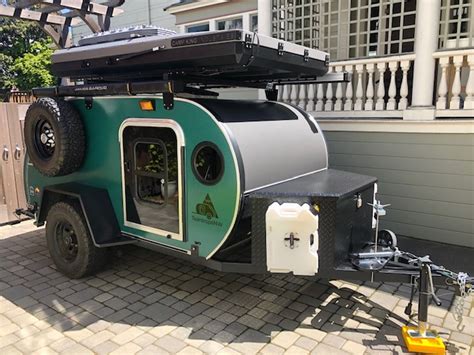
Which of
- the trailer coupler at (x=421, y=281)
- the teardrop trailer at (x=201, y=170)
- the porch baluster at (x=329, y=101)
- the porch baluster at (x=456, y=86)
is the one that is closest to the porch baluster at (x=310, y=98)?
the porch baluster at (x=329, y=101)

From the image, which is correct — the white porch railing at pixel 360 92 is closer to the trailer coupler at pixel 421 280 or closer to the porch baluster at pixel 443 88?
the porch baluster at pixel 443 88

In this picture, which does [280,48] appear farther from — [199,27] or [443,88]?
[199,27]

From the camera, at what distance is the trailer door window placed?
13.0ft

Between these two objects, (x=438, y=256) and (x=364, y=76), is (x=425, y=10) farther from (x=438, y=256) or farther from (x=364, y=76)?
(x=438, y=256)

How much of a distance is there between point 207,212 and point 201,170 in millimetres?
382

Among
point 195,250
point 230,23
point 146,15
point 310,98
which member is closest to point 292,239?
point 195,250

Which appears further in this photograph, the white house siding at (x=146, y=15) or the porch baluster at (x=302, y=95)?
the white house siding at (x=146, y=15)

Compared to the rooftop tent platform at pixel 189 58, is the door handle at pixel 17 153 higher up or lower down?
lower down

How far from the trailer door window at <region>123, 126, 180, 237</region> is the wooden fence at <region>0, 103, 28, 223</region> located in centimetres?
335

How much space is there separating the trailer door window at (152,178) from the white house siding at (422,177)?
325 centimetres

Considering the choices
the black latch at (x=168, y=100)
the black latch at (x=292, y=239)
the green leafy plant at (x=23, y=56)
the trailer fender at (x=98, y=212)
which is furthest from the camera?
the green leafy plant at (x=23, y=56)

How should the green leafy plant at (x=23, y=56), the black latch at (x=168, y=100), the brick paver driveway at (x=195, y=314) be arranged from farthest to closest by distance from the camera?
1. the green leafy plant at (x=23, y=56)
2. the black latch at (x=168, y=100)
3. the brick paver driveway at (x=195, y=314)

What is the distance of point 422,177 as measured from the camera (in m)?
5.61

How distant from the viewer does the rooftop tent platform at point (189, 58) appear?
10.7ft
